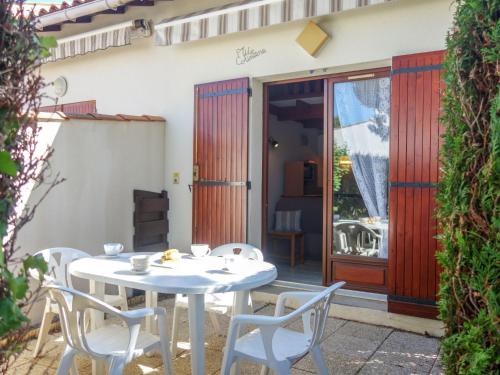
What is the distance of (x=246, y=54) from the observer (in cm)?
505

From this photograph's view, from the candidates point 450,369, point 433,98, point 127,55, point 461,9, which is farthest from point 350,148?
point 127,55

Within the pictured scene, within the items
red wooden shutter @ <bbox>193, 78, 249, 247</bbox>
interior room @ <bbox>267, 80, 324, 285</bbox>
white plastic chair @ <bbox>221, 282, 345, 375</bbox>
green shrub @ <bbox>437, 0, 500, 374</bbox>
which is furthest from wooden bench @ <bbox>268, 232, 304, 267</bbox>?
green shrub @ <bbox>437, 0, 500, 374</bbox>

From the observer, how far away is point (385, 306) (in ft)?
14.1

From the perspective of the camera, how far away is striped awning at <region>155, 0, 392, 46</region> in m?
4.30

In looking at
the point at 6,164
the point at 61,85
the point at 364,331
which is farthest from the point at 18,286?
the point at 61,85

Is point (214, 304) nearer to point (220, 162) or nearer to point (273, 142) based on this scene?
point (220, 162)

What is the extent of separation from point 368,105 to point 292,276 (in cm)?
241

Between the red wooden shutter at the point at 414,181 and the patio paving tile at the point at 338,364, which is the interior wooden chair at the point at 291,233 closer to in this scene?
the red wooden shutter at the point at 414,181

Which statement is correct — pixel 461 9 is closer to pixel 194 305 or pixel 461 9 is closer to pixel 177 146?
pixel 194 305

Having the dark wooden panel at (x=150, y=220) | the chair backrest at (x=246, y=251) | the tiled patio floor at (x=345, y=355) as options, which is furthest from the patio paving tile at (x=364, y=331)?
the dark wooden panel at (x=150, y=220)

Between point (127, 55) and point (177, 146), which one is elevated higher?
point (127, 55)

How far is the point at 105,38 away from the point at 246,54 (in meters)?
2.21

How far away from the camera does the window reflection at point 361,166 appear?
14.6 feet

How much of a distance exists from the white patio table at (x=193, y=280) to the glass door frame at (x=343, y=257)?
1.80m
